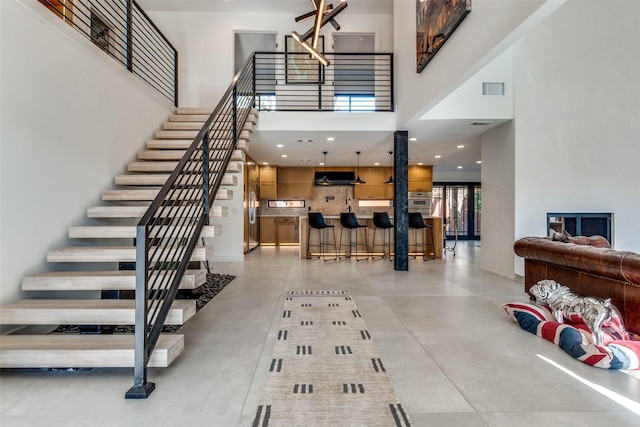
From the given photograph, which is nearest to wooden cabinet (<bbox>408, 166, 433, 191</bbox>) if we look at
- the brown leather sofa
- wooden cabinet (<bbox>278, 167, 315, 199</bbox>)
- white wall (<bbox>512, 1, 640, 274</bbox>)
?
wooden cabinet (<bbox>278, 167, 315, 199</bbox>)

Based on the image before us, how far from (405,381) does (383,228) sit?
214 inches

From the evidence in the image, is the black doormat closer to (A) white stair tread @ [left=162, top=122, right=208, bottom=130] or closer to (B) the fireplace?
(A) white stair tread @ [left=162, top=122, right=208, bottom=130]

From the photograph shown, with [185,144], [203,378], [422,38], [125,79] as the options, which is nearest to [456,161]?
[422,38]

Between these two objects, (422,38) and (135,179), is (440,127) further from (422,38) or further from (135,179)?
(135,179)

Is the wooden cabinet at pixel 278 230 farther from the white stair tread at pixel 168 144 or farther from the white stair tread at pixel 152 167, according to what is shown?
the white stair tread at pixel 152 167

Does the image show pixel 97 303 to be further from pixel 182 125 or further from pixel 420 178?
pixel 420 178

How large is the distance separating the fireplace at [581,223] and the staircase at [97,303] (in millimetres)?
5004

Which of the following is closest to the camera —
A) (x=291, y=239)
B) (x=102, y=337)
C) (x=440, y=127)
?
(x=102, y=337)

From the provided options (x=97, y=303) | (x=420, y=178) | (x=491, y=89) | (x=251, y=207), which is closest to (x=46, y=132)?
(x=97, y=303)

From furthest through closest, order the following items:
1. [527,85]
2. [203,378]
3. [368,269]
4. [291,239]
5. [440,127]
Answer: [291,239], [368,269], [440,127], [527,85], [203,378]

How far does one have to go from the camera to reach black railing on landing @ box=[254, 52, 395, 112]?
19.6ft

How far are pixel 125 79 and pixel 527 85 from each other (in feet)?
19.4

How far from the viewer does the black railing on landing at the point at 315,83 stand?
19.6 ft

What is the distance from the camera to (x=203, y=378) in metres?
2.04
